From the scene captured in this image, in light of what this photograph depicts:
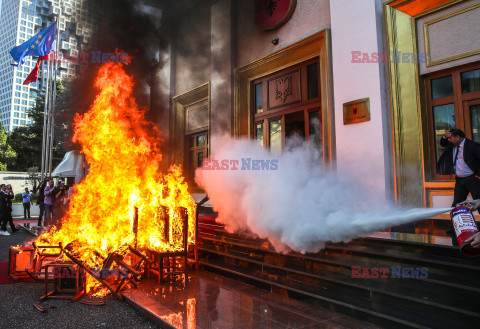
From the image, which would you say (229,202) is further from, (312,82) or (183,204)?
(312,82)

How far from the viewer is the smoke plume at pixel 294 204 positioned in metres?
4.39

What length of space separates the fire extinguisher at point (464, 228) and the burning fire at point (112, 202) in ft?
→ 14.2

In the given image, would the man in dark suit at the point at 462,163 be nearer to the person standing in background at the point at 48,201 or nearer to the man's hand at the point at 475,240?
the man's hand at the point at 475,240

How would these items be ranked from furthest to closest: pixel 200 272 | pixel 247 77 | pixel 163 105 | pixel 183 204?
pixel 163 105, pixel 247 77, pixel 183 204, pixel 200 272

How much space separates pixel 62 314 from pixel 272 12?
28.5 ft

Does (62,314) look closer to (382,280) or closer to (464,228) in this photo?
(382,280)

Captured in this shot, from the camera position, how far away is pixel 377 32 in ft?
20.7

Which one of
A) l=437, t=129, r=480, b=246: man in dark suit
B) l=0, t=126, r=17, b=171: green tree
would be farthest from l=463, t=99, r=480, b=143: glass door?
l=0, t=126, r=17, b=171: green tree

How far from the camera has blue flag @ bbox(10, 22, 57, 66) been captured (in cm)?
1454

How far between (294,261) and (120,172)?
465 cm

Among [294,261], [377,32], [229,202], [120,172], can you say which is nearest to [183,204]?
[229,202]

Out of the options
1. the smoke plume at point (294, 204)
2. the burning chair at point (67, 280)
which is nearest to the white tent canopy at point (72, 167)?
the smoke plume at point (294, 204)

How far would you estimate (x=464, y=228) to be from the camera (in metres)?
2.48

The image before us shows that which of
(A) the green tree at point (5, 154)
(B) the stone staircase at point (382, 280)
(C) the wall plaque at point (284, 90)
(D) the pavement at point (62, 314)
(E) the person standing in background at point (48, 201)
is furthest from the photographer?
(A) the green tree at point (5, 154)
